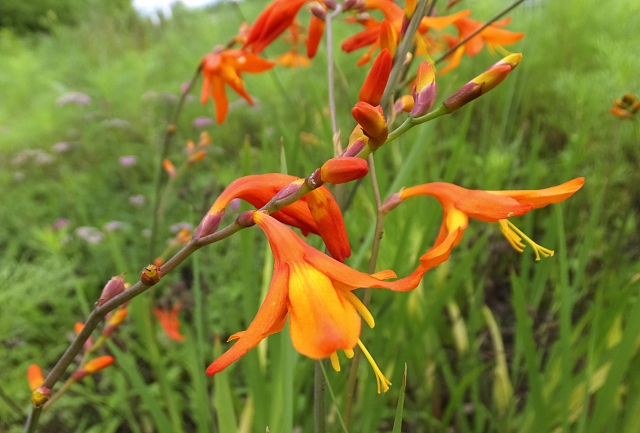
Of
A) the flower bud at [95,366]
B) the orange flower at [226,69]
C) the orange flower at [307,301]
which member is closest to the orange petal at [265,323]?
the orange flower at [307,301]

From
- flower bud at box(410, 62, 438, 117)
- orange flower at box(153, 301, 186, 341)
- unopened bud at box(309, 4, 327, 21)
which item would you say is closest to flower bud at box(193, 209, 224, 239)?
flower bud at box(410, 62, 438, 117)

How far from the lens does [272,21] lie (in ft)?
2.39

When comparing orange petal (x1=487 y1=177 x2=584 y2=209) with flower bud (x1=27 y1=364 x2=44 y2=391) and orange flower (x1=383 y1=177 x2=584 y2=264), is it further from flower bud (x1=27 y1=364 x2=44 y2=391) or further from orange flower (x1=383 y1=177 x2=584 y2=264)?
flower bud (x1=27 y1=364 x2=44 y2=391)

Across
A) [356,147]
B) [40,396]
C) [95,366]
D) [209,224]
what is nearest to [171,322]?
[95,366]

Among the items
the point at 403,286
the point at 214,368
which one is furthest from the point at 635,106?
the point at 214,368

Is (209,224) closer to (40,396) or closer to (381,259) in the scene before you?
(40,396)

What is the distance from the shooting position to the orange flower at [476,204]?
0.40 m

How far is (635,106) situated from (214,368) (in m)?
0.96

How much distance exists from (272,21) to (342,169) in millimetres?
506

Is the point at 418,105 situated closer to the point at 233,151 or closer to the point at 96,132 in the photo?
the point at 233,151

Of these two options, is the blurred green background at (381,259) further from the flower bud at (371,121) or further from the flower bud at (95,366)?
the flower bud at (371,121)

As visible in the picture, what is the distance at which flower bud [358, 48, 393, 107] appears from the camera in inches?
15.7

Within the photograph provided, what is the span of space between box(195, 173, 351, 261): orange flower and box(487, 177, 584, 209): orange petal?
6.6 inches

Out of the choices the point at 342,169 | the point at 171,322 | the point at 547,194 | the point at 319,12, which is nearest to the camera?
the point at 342,169
